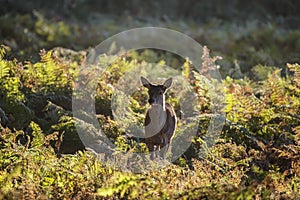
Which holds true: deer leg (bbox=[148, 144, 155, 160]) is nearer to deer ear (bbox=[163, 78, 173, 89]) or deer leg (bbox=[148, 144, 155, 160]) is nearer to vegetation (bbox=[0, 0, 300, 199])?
vegetation (bbox=[0, 0, 300, 199])

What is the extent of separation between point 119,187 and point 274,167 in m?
2.59

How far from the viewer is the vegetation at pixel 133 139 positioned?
5.39 metres

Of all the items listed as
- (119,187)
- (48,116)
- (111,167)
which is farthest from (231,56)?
(119,187)

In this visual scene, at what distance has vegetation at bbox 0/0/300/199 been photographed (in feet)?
17.7

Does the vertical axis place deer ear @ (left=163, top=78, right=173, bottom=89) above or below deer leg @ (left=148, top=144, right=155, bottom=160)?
above

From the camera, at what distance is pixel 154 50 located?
517 inches

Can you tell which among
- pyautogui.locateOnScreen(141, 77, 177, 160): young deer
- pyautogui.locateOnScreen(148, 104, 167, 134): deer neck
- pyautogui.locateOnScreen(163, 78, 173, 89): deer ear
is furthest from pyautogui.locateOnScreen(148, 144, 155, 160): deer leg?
pyautogui.locateOnScreen(163, 78, 173, 89): deer ear

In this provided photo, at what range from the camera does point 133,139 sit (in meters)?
7.36

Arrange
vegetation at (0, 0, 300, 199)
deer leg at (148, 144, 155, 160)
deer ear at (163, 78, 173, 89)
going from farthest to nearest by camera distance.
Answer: deer ear at (163, 78, 173, 89) < deer leg at (148, 144, 155, 160) < vegetation at (0, 0, 300, 199)

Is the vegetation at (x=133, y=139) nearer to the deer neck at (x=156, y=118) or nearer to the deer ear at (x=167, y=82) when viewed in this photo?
the deer neck at (x=156, y=118)

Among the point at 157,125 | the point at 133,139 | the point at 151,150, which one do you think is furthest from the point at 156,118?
the point at 133,139

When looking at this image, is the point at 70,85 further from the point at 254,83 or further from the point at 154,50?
the point at 154,50

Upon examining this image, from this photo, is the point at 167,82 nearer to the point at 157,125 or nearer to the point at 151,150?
the point at 157,125

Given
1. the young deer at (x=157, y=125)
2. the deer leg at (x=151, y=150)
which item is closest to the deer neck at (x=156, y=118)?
the young deer at (x=157, y=125)
